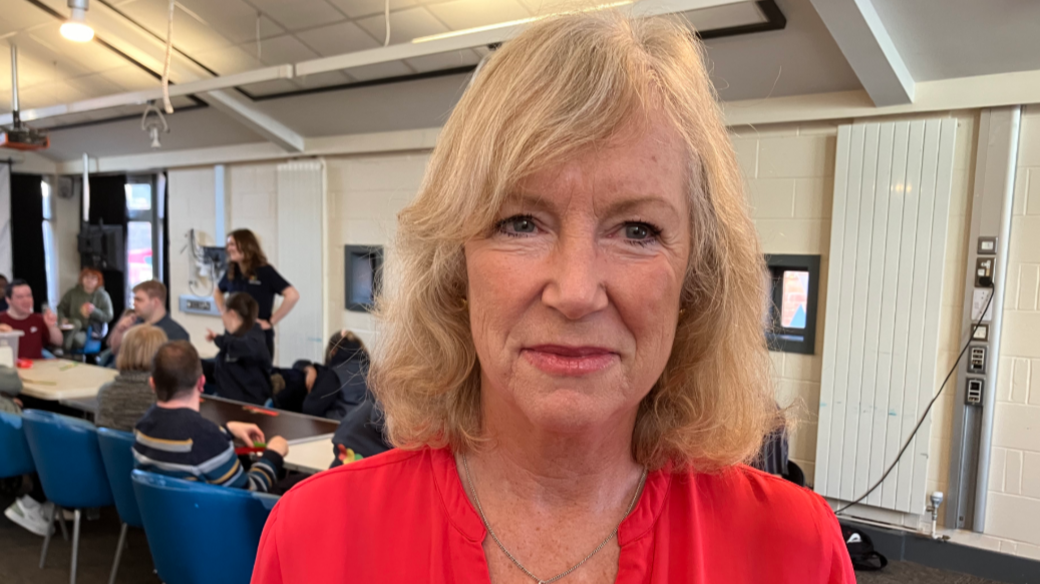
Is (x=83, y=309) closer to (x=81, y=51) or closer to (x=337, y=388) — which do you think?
(x=81, y=51)

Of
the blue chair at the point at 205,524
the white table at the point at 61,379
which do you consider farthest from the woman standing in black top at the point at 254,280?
the blue chair at the point at 205,524

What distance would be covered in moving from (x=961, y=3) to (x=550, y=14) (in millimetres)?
3073

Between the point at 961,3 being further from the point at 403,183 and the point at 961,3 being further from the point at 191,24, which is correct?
the point at 191,24

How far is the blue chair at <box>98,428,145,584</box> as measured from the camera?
2840 mm

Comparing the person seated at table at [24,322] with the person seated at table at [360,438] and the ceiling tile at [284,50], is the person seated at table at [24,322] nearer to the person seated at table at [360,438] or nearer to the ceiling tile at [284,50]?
the ceiling tile at [284,50]

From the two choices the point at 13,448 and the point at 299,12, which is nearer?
the point at 13,448

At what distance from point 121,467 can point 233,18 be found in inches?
126

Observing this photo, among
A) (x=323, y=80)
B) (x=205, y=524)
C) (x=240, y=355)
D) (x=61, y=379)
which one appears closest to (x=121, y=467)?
(x=205, y=524)

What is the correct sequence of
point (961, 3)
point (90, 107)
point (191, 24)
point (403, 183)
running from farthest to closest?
point (403, 183)
point (90, 107)
point (191, 24)
point (961, 3)

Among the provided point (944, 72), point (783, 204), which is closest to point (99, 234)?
point (783, 204)

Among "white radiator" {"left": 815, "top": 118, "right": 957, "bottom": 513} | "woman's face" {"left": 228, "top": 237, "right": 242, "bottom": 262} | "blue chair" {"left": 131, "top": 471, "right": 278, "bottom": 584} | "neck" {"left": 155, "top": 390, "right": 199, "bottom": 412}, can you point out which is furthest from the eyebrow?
"woman's face" {"left": 228, "top": 237, "right": 242, "bottom": 262}

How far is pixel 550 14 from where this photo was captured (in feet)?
2.83

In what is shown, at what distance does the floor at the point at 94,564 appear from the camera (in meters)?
3.43

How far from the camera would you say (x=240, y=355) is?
436 centimetres
